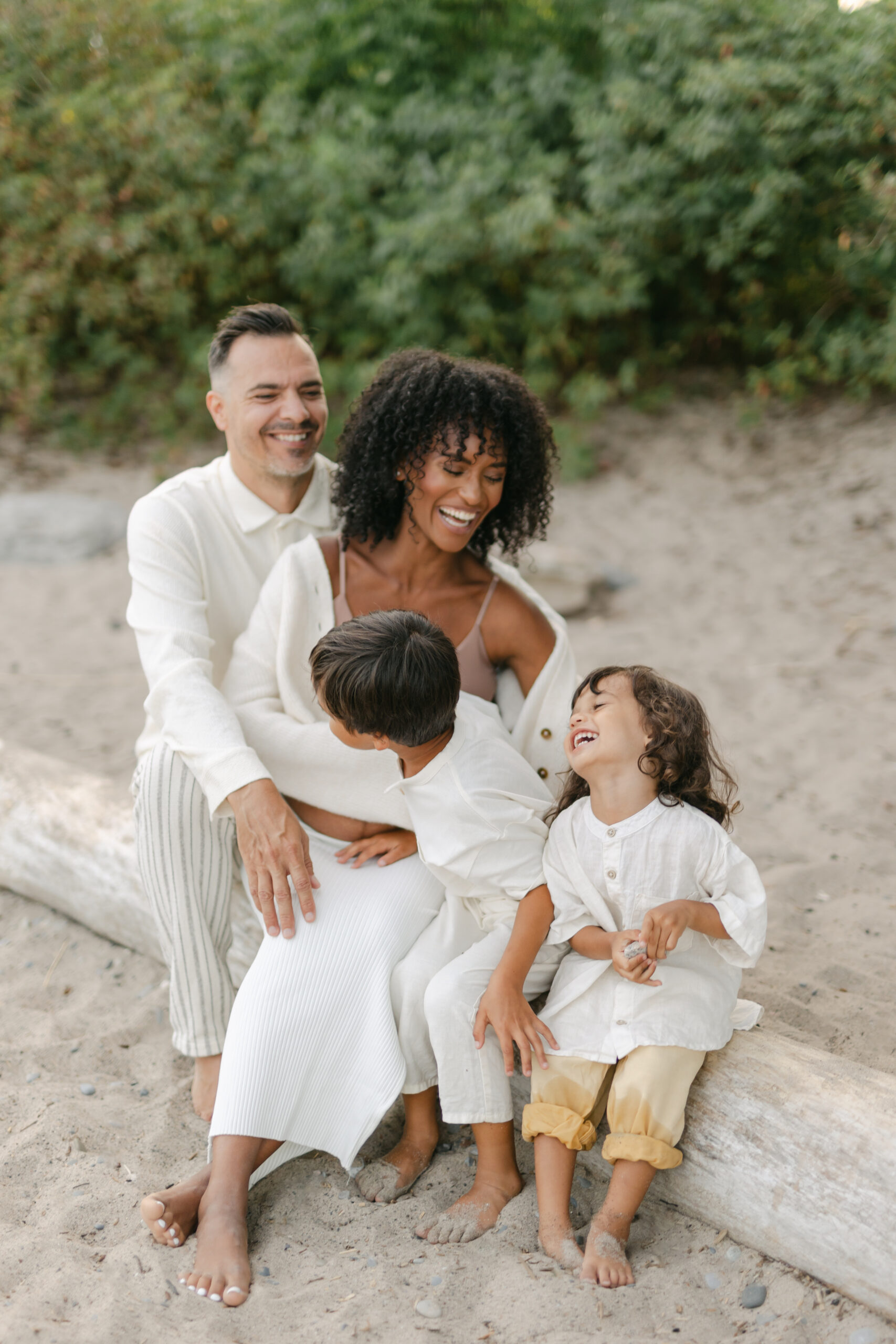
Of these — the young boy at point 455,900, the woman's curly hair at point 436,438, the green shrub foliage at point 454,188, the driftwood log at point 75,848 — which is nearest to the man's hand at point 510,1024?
the young boy at point 455,900

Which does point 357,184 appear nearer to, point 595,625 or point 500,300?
point 500,300

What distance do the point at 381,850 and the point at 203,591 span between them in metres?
0.84

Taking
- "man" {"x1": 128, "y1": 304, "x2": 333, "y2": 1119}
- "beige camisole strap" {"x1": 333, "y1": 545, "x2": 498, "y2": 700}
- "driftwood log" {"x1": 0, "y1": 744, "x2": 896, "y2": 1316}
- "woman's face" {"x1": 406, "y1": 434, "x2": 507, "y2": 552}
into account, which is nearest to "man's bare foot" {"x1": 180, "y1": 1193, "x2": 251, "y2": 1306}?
"man" {"x1": 128, "y1": 304, "x2": 333, "y2": 1119}

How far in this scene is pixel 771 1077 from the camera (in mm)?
1968

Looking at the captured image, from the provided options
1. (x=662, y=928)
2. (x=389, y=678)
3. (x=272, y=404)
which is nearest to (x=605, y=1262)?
(x=662, y=928)

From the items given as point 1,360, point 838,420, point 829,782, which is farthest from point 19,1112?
point 1,360

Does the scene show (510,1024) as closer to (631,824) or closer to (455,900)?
(455,900)

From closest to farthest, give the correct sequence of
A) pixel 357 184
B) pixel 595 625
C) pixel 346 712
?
pixel 346 712
pixel 595 625
pixel 357 184

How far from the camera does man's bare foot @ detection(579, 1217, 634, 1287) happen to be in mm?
1872

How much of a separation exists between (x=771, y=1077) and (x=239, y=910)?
130 centimetres

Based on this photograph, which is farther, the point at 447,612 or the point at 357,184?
the point at 357,184

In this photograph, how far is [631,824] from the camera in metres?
2.07

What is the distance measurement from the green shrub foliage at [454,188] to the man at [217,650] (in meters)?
4.22

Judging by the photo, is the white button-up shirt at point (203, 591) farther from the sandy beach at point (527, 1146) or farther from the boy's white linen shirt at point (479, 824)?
the sandy beach at point (527, 1146)
